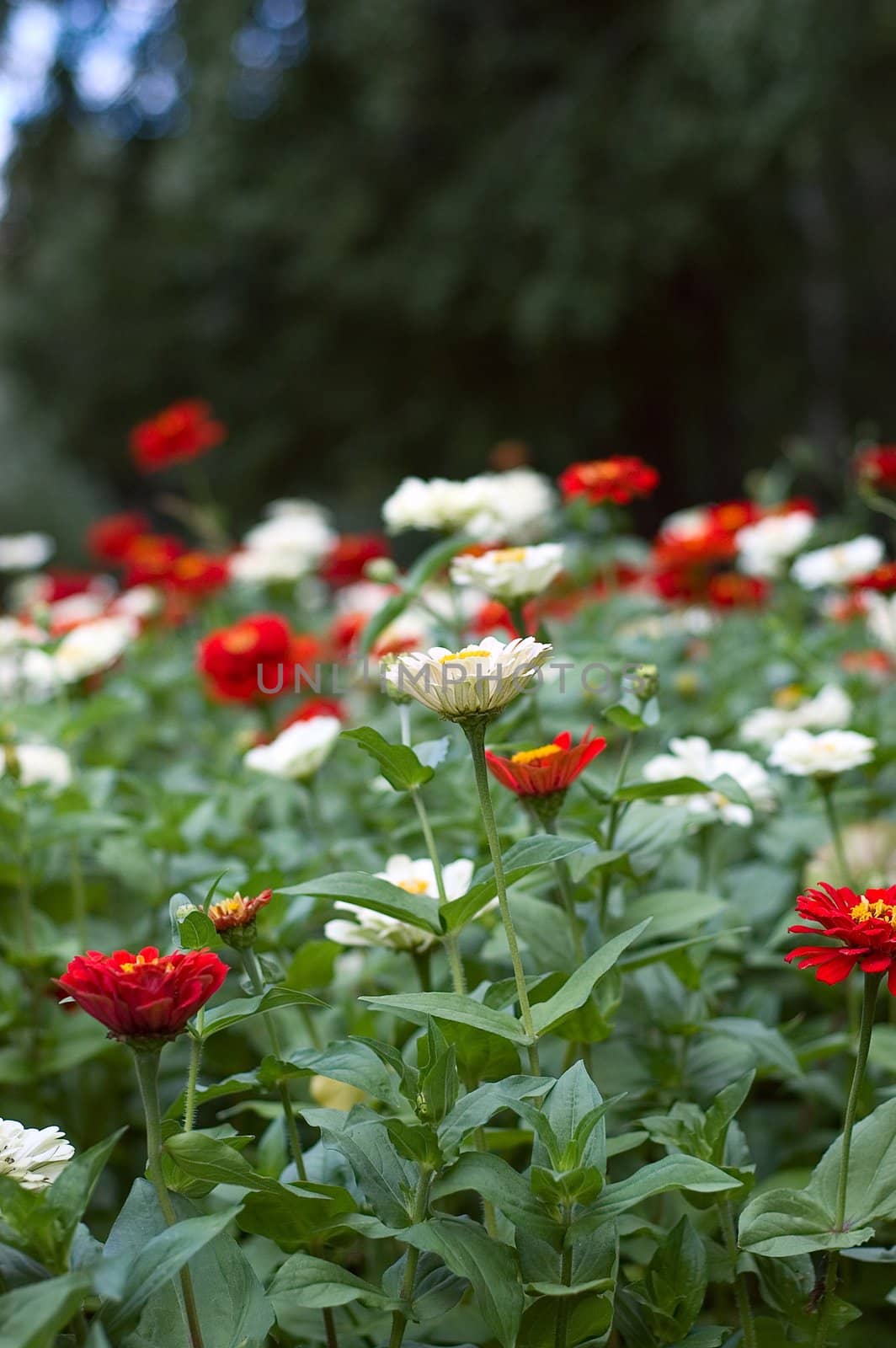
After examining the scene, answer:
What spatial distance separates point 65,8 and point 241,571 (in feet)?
17.5

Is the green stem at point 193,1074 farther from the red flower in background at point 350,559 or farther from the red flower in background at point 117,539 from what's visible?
the red flower in background at point 117,539

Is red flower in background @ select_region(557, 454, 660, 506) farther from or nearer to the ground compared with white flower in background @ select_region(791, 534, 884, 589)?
farther from the ground

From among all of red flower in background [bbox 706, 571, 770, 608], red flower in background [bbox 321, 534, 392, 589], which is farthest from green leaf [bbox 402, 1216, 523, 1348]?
red flower in background [bbox 321, 534, 392, 589]

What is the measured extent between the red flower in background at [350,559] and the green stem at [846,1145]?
1.41m

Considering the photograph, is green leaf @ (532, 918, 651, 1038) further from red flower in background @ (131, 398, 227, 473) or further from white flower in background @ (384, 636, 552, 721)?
red flower in background @ (131, 398, 227, 473)

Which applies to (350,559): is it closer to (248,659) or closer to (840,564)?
(248,659)

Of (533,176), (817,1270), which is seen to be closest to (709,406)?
(533,176)

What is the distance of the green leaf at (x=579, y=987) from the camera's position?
68 cm

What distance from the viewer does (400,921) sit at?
823 millimetres

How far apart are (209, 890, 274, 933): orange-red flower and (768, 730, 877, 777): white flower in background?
0.48 metres

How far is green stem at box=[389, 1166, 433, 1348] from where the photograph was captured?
662 millimetres

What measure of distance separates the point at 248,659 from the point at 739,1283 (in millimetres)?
932

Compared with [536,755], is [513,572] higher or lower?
higher

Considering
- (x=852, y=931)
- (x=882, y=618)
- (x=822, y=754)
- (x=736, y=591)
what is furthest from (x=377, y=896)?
(x=736, y=591)
